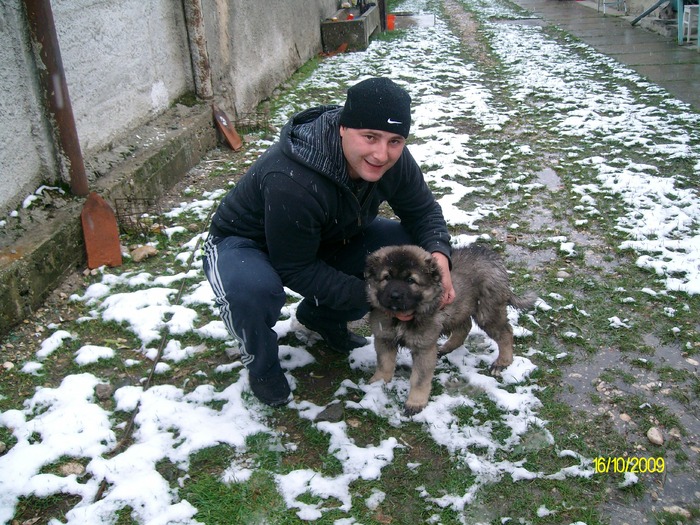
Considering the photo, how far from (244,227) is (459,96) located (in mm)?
7350

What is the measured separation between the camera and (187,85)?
7.08 metres

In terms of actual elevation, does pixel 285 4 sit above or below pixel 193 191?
above

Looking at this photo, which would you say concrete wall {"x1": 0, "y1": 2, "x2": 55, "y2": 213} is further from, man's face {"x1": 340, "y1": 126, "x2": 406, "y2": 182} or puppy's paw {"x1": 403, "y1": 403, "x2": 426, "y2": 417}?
puppy's paw {"x1": 403, "y1": 403, "x2": 426, "y2": 417}

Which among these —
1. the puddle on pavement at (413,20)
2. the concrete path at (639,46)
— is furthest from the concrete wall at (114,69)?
the puddle on pavement at (413,20)

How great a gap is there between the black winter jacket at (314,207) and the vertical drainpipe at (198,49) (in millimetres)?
4275

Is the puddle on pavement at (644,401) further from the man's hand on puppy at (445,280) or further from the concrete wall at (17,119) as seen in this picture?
the concrete wall at (17,119)

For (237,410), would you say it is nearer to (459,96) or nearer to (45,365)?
(45,365)

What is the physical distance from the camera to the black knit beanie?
8.90 ft

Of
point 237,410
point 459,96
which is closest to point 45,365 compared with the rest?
point 237,410

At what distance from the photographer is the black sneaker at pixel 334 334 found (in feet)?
11.8

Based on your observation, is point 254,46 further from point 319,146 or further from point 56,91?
point 319,146

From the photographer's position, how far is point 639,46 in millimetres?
12281

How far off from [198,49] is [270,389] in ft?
16.7
